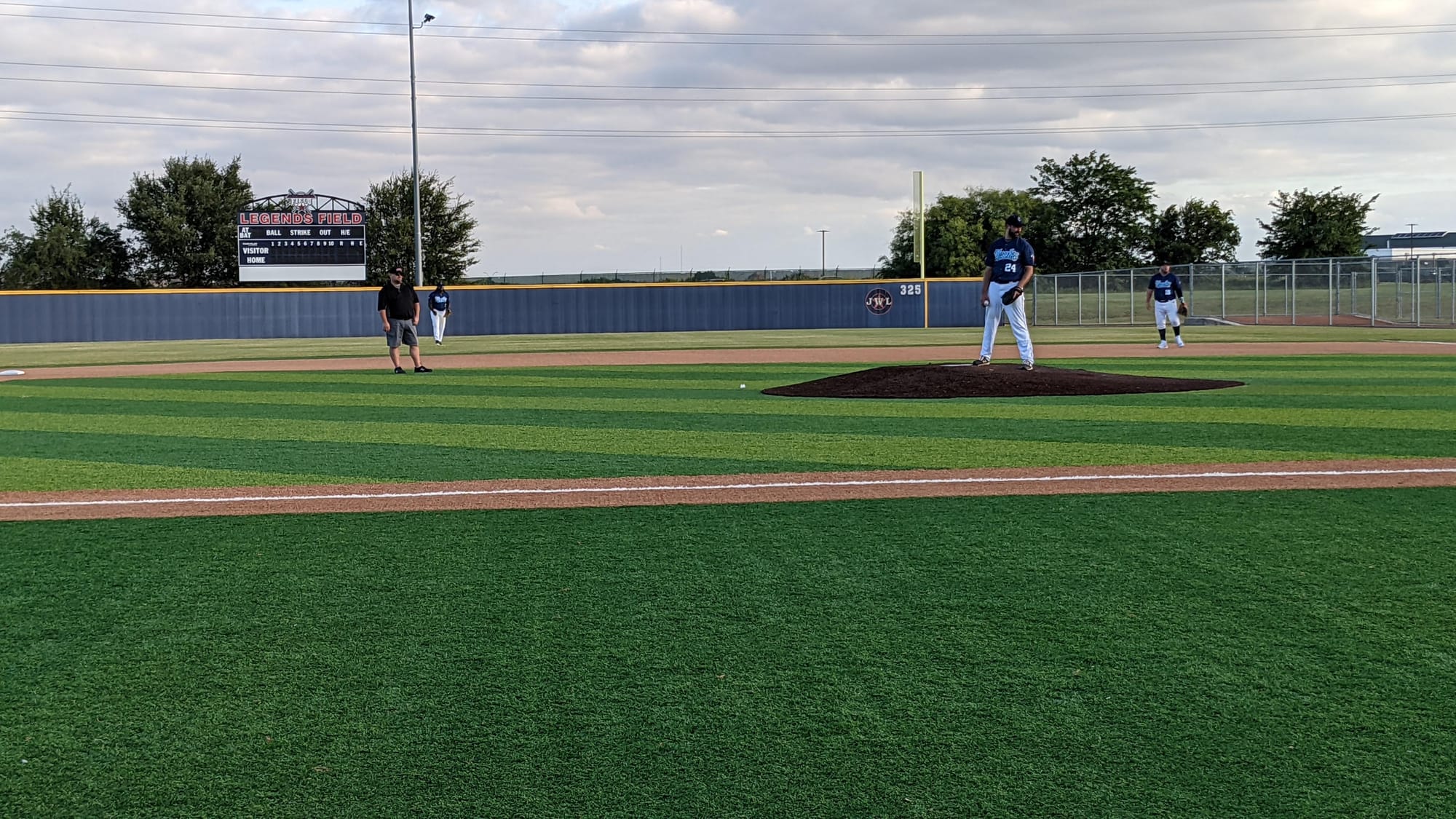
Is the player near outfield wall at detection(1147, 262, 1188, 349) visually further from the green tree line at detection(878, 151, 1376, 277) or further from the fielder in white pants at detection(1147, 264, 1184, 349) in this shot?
the green tree line at detection(878, 151, 1376, 277)

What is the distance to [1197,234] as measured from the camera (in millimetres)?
76688

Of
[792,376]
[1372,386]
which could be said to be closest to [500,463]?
[792,376]

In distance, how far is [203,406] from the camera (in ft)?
47.2

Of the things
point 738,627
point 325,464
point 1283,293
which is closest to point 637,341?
point 1283,293

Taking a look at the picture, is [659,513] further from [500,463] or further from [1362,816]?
[1362,816]

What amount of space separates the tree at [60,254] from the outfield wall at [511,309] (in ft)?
71.6

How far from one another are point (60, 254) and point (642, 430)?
2353 inches

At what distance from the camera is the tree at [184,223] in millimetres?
63219

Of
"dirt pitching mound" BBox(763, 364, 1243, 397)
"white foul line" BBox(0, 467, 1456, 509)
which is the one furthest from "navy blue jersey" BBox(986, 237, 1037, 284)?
"white foul line" BBox(0, 467, 1456, 509)

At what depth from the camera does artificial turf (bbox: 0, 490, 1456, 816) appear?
305cm

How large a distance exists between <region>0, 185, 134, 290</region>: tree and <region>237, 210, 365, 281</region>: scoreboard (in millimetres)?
21311

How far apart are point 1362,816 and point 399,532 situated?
4602 millimetres

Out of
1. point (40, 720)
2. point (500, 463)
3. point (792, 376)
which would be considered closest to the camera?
point (40, 720)

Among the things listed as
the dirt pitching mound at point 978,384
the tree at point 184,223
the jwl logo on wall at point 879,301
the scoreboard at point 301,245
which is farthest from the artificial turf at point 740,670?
the tree at point 184,223
